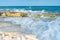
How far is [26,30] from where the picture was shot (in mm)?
1921

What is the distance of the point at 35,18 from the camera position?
2234 millimetres

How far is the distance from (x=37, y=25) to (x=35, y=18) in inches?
8.3

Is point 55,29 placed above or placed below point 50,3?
below

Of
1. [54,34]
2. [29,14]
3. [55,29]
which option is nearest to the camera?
[54,34]

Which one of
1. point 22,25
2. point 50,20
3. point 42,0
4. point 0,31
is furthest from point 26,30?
point 42,0

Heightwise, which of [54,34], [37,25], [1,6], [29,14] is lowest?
[54,34]

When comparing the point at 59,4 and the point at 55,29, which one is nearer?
the point at 55,29

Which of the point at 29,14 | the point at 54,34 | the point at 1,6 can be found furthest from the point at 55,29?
the point at 1,6

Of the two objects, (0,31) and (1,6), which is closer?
(0,31)

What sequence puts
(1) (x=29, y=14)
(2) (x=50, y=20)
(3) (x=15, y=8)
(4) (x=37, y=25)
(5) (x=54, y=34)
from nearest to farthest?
(5) (x=54, y=34)
(4) (x=37, y=25)
(2) (x=50, y=20)
(1) (x=29, y=14)
(3) (x=15, y=8)

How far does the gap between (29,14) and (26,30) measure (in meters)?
0.50

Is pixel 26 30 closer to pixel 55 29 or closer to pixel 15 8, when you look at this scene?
pixel 55 29

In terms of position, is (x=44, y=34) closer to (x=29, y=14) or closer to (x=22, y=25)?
(x=22, y=25)

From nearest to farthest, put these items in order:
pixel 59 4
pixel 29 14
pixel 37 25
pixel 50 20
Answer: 1. pixel 37 25
2. pixel 50 20
3. pixel 29 14
4. pixel 59 4
